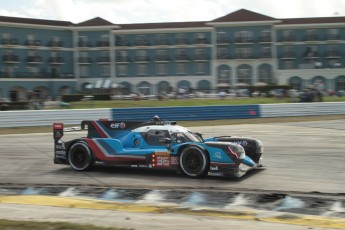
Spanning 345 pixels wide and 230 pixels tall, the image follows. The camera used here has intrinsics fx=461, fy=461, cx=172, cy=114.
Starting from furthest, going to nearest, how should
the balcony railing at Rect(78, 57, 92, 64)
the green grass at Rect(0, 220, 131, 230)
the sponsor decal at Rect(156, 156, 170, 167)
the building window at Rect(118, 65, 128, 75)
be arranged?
the building window at Rect(118, 65, 128, 75)
the balcony railing at Rect(78, 57, 92, 64)
the sponsor decal at Rect(156, 156, 170, 167)
the green grass at Rect(0, 220, 131, 230)

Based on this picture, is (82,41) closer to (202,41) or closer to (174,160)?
(202,41)

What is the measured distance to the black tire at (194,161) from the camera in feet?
30.7

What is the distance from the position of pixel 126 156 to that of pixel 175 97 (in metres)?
40.1

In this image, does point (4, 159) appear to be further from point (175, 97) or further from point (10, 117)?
point (175, 97)

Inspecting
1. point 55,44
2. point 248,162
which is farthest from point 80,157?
point 55,44

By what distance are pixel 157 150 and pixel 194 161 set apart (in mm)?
869

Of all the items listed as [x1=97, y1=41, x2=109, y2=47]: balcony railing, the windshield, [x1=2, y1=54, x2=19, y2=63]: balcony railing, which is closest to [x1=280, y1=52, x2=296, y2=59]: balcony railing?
[x1=97, y1=41, x2=109, y2=47]: balcony railing

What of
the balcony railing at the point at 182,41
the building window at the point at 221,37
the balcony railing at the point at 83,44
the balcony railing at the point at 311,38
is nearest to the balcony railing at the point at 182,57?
the balcony railing at the point at 182,41

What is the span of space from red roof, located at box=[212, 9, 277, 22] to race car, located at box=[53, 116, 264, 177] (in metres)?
59.3

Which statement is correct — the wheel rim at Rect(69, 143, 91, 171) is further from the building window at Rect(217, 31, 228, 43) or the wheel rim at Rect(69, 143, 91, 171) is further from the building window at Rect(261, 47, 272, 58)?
the building window at Rect(261, 47, 272, 58)

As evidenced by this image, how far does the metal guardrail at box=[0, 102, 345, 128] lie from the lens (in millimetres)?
24156

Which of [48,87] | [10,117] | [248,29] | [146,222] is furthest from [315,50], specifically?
[146,222]

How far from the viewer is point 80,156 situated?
10.9m

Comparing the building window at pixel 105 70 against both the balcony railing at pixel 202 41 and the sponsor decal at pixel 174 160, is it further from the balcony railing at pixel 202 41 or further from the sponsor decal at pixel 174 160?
the sponsor decal at pixel 174 160
